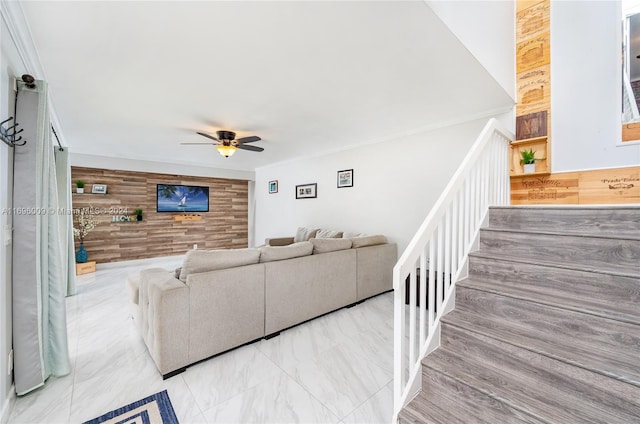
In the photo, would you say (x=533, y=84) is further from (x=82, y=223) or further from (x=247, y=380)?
(x=82, y=223)

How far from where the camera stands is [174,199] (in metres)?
6.39

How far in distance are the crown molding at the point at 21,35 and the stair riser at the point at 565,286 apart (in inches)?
127

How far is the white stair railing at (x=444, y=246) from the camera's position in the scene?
142 cm

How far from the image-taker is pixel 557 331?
1421mm

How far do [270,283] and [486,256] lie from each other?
182cm

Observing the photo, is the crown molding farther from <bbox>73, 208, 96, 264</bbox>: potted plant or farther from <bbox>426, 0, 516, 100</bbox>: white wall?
<bbox>73, 208, 96, 264</bbox>: potted plant

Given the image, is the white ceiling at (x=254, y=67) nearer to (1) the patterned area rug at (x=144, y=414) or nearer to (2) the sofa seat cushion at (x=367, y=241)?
(2) the sofa seat cushion at (x=367, y=241)

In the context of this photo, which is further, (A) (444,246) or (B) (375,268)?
(B) (375,268)

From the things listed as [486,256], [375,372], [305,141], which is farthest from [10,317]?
[305,141]

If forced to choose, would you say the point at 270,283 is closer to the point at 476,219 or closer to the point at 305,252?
the point at 305,252

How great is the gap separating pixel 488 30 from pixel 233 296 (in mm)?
3229

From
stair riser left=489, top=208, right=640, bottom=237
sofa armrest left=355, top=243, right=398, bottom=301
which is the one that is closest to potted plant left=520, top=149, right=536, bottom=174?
stair riser left=489, top=208, right=640, bottom=237

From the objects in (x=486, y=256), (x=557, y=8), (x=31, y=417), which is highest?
(x=557, y=8)

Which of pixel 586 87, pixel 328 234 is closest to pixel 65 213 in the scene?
pixel 328 234
